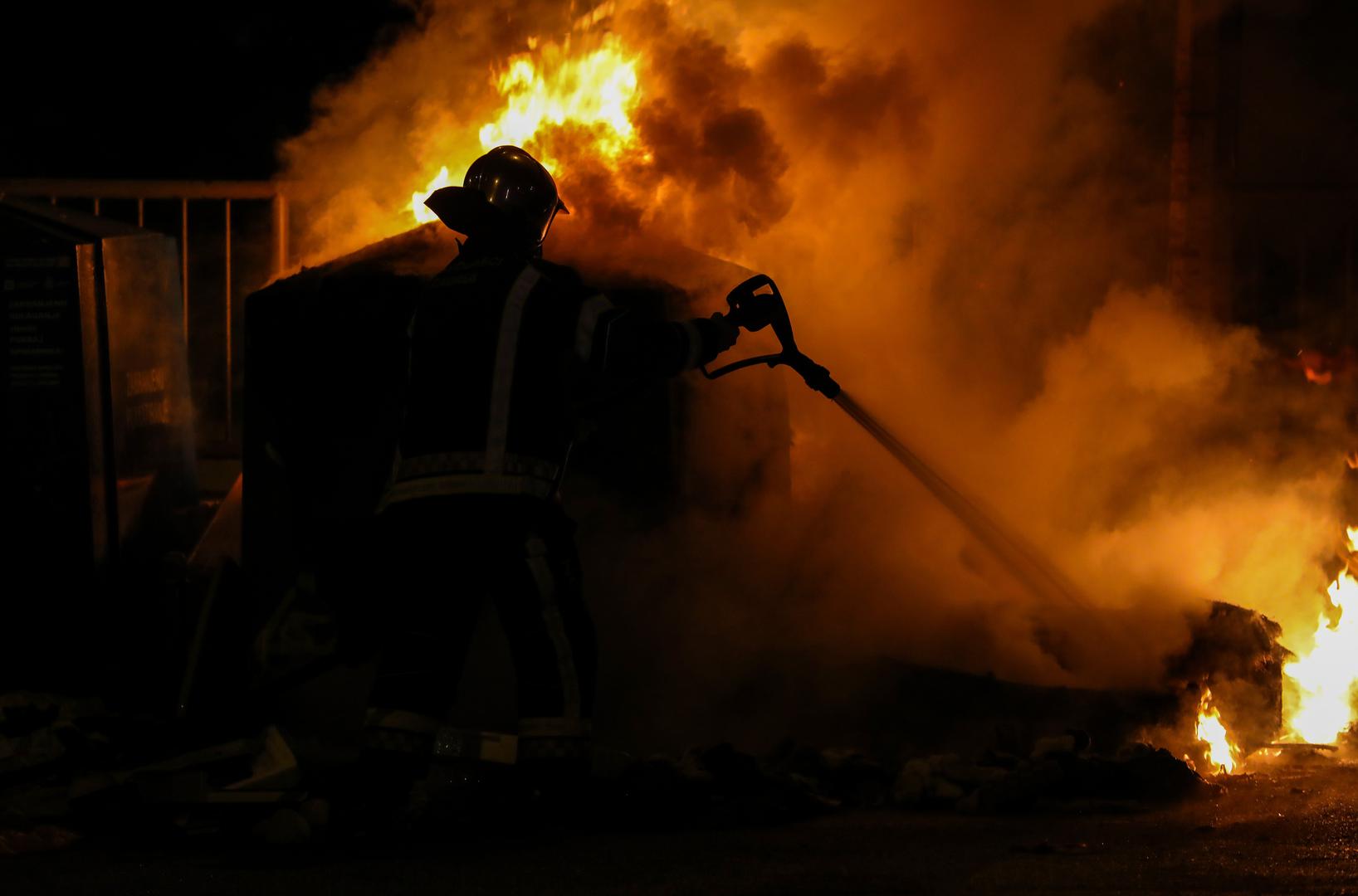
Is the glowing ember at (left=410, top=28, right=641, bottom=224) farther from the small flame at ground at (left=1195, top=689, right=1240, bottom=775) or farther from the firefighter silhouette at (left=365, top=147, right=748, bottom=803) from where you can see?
the small flame at ground at (left=1195, top=689, right=1240, bottom=775)

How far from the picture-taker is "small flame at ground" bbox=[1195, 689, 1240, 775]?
18.4 feet

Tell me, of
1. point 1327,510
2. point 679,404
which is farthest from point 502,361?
point 1327,510

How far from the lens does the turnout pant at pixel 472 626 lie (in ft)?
14.6

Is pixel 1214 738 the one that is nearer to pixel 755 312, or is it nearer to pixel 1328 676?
pixel 1328 676

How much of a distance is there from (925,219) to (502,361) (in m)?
4.18

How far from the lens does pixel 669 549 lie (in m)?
6.03

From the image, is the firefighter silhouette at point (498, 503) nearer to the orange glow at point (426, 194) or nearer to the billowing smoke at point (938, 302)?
the billowing smoke at point (938, 302)

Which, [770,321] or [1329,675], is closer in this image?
[770,321]

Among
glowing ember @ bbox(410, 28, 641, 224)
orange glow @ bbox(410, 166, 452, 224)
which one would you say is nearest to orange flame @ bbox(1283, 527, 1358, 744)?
glowing ember @ bbox(410, 28, 641, 224)

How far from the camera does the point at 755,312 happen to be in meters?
4.97

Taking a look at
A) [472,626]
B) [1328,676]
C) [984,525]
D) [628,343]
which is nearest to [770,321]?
[628,343]

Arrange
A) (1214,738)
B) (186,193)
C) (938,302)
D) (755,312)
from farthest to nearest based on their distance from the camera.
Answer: (186,193), (938,302), (1214,738), (755,312)

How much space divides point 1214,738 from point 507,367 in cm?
288

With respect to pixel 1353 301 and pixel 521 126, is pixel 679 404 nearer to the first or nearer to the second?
pixel 521 126
